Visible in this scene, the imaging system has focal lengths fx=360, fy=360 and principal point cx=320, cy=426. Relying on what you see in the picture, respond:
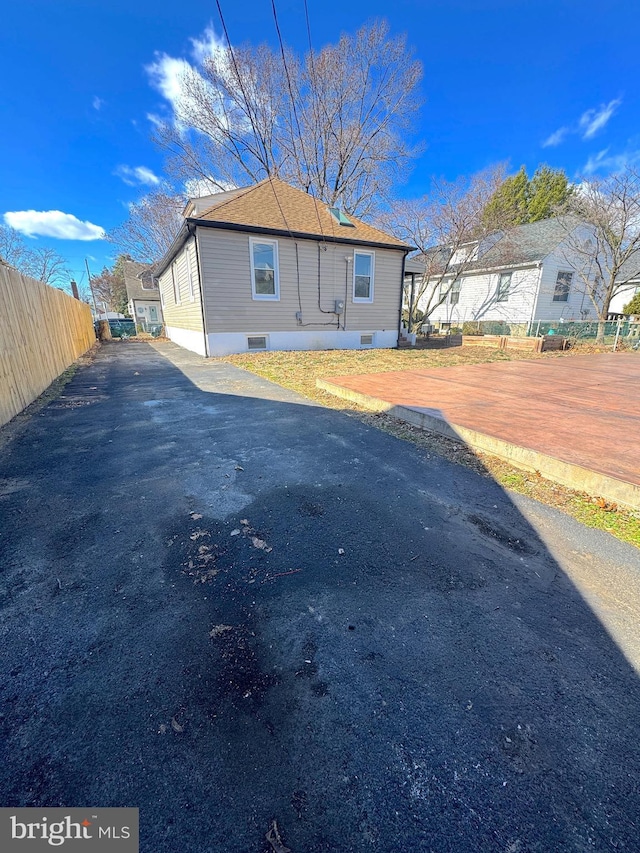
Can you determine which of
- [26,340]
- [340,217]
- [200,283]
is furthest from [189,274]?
[26,340]

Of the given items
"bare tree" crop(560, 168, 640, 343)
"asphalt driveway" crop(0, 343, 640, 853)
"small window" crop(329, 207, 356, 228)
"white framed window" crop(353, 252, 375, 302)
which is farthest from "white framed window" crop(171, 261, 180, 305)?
"bare tree" crop(560, 168, 640, 343)

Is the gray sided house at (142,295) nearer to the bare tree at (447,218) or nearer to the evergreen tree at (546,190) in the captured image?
the bare tree at (447,218)

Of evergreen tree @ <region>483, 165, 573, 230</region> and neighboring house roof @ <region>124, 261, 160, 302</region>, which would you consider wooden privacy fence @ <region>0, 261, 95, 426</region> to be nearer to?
neighboring house roof @ <region>124, 261, 160, 302</region>

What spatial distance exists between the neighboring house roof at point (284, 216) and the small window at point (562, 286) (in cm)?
1079

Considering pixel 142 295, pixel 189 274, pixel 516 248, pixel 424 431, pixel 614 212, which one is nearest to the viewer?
pixel 424 431

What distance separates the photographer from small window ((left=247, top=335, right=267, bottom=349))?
11234 millimetres

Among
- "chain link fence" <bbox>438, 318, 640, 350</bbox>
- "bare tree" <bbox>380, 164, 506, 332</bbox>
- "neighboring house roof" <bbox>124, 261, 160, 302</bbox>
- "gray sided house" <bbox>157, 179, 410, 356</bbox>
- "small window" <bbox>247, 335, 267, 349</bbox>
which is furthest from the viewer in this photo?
"neighboring house roof" <bbox>124, 261, 160, 302</bbox>

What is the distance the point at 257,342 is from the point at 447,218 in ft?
32.4

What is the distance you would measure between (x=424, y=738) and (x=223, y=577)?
1.19 metres

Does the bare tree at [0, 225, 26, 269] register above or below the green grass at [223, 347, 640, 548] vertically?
above

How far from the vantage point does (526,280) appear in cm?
1831

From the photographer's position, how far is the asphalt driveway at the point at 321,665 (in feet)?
3.45

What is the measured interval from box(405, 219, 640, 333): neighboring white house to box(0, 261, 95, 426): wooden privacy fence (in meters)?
15.0

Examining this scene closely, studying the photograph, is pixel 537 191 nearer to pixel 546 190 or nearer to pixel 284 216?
pixel 546 190
